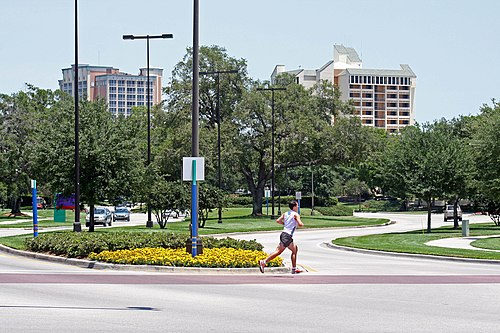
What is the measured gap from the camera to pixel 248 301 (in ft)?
47.4

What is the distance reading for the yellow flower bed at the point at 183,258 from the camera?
20219mm

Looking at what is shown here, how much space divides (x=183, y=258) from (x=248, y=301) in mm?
6276

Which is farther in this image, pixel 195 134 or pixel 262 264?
pixel 195 134

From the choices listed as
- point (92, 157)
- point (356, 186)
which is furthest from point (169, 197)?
point (356, 186)

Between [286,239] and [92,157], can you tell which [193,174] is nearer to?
[286,239]

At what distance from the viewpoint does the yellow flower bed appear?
20219 mm

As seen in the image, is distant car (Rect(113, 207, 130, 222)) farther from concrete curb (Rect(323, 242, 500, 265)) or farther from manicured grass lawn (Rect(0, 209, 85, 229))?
concrete curb (Rect(323, 242, 500, 265))

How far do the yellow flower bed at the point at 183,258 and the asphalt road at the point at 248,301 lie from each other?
820mm

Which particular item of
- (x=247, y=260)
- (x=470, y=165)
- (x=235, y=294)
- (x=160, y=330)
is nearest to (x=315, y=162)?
(x=470, y=165)

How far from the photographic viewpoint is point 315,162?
233 feet

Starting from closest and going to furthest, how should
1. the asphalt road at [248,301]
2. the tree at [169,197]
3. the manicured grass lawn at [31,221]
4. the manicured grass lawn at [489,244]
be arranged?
1. the asphalt road at [248,301]
2. the manicured grass lawn at [489,244]
3. the tree at [169,197]
4. the manicured grass lawn at [31,221]

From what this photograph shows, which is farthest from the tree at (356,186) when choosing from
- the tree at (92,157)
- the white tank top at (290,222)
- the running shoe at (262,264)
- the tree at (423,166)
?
the white tank top at (290,222)

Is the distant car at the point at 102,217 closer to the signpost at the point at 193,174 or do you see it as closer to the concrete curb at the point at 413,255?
the concrete curb at the point at 413,255

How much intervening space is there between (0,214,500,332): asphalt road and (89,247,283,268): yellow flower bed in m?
0.82
